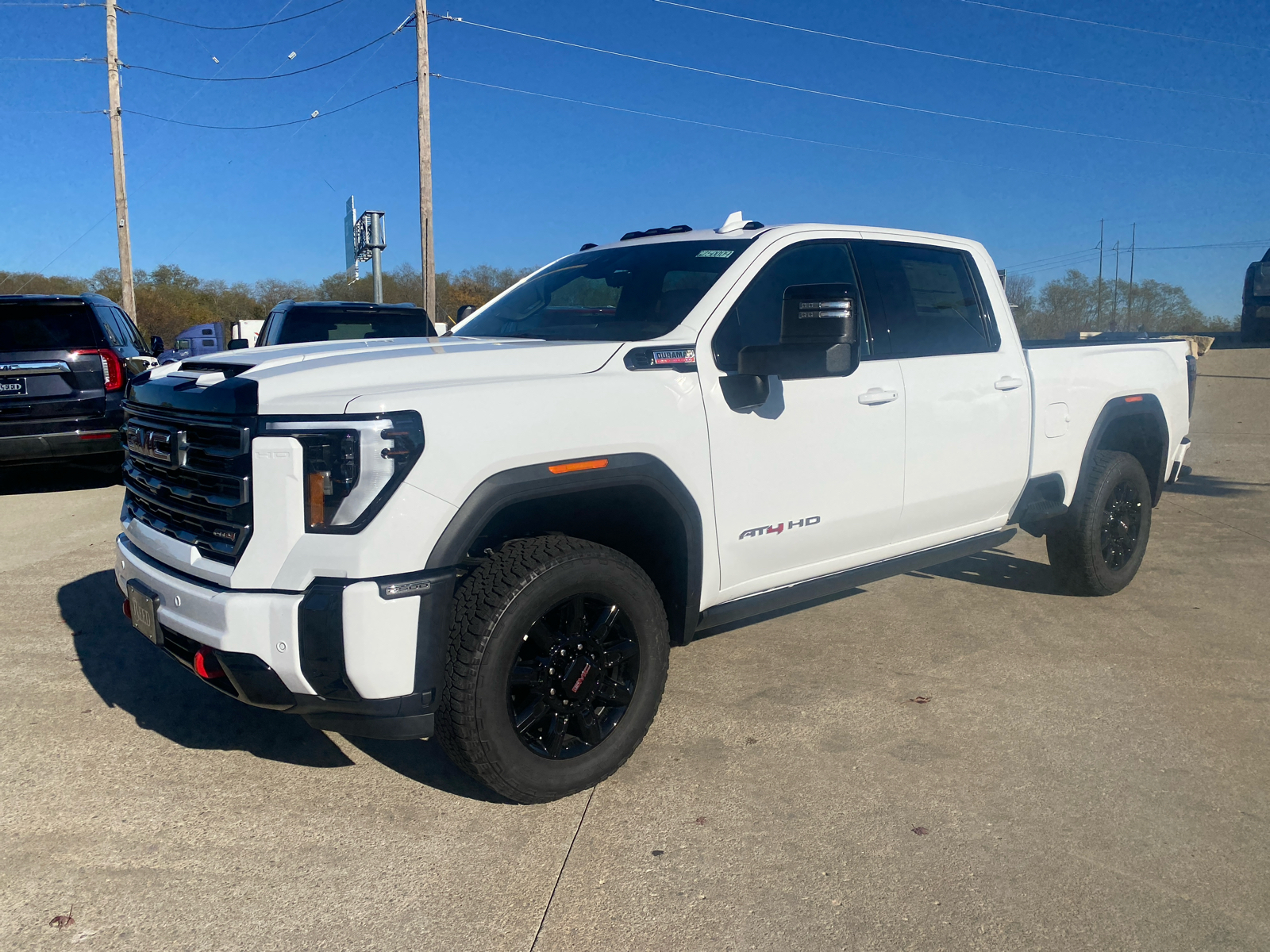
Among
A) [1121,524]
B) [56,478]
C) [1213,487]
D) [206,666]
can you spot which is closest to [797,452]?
[206,666]

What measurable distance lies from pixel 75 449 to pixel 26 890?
6.78 metres

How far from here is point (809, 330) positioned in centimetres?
339

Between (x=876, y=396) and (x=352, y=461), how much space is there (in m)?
2.30

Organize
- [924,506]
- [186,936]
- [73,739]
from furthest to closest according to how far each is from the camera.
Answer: [924,506], [73,739], [186,936]

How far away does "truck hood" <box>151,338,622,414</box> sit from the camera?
2883 millimetres

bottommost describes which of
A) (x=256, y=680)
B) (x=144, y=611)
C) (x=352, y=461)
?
(x=256, y=680)

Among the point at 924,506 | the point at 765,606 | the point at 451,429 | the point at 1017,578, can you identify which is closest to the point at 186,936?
the point at 451,429

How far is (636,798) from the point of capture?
11.1 ft

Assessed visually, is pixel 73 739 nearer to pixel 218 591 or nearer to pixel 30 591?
pixel 218 591

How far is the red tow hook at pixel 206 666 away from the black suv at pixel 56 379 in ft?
20.6

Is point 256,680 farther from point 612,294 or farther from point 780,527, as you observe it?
point 612,294

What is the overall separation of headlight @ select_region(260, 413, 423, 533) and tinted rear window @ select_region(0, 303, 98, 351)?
23.3ft

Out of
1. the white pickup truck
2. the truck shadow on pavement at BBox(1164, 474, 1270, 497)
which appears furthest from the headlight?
the truck shadow on pavement at BBox(1164, 474, 1270, 497)

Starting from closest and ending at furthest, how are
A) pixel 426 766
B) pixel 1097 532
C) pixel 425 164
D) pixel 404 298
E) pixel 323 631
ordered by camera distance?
pixel 323 631 < pixel 426 766 < pixel 1097 532 < pixel 425 164 < pixel 404 298
